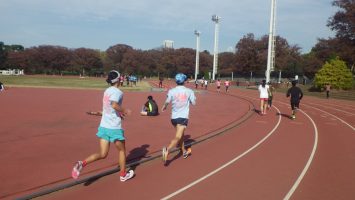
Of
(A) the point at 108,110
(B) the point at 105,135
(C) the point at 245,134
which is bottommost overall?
(C) the point at 245,134

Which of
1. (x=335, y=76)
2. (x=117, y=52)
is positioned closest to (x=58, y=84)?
(x=335, y=76)

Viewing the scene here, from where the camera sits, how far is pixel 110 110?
658 centimetres

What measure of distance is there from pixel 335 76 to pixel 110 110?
4561 centimetres

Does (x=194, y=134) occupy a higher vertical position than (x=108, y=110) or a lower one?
lower

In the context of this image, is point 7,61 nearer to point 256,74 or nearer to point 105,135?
point 256,74

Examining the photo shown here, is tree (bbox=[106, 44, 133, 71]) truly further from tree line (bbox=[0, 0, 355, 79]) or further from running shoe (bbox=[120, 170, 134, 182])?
running shoe (bbox=[120, 170, 134, 182])

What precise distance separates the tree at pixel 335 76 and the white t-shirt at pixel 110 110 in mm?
44938

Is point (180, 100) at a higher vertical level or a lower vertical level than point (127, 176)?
higher

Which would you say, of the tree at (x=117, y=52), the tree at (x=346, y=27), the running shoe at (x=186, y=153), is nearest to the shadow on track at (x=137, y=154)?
the running shoe at (x=186, y=153)

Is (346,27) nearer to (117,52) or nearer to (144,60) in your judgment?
(144,60)

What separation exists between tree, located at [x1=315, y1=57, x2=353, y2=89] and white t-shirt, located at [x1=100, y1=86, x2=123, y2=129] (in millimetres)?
44938

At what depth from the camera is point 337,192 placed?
22.6 ft

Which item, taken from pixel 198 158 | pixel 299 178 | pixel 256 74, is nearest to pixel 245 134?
pixel 198 158

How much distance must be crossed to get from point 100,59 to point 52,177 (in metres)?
114
